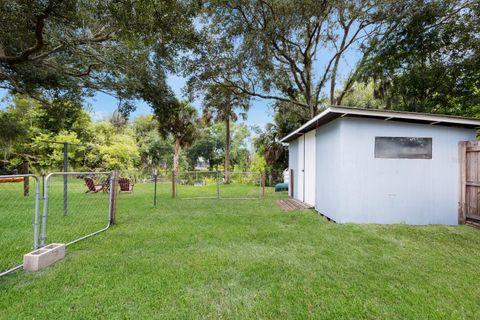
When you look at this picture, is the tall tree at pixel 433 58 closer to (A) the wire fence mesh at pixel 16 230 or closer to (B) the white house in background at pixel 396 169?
(B) the white house in background at pixel 396 169

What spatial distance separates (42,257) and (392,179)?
6519 millimetres

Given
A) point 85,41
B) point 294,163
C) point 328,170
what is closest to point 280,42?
point 294,163

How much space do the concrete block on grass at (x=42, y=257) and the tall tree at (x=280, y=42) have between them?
9102mm

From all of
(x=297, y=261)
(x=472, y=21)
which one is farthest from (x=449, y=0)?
(x=297, y=261)

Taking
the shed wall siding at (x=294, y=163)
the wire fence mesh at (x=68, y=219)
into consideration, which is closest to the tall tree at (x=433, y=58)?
the shed wall siding at (x=294, y=163)

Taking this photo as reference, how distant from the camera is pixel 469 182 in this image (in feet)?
19.4

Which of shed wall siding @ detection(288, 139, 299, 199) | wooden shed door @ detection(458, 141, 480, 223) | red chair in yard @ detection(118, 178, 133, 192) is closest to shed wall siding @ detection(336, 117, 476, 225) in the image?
wooden shed door @ detection(458, 141, 480, 223)

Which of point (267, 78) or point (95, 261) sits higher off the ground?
point (267, 78)

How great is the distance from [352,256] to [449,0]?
1037 centimetres

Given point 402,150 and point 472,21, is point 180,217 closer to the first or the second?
point 402,150

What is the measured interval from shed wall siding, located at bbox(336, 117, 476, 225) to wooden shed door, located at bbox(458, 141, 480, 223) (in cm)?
13

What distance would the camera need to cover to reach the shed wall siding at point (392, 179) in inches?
234

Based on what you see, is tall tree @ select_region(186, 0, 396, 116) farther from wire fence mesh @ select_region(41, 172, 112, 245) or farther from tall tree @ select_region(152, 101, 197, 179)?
wire fence mesh @ select_region(41, 172, 112, 245)

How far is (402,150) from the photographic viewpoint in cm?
604
